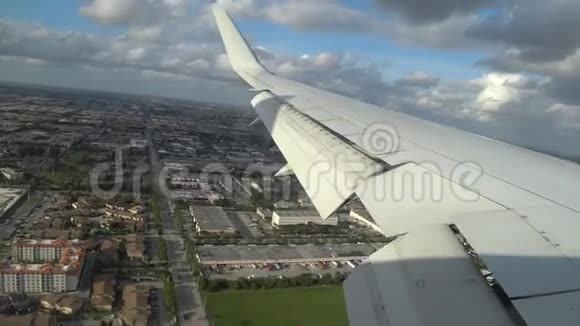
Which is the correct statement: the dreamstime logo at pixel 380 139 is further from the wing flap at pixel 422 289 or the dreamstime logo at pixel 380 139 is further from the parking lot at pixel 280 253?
the parking lot at pixel 280 253

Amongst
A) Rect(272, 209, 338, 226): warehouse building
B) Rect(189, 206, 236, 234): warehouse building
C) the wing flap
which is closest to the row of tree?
Rect(189, 206, 236, 234): warehouse building

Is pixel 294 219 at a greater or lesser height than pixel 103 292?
greater

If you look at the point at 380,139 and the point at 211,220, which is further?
the point at 211,220

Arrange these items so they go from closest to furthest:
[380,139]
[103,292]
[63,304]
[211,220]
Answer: [380,139] < [63,304] < [103,292] < [211,220]

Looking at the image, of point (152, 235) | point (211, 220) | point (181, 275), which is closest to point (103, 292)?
point (181, 275)

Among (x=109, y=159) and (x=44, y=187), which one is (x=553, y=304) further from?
(x=109, y=159)

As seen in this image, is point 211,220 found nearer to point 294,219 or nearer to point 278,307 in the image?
point 294,219
